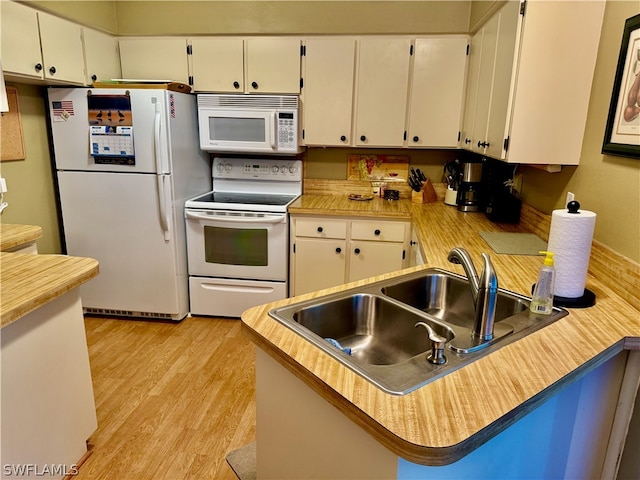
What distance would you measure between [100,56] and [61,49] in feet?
1.33

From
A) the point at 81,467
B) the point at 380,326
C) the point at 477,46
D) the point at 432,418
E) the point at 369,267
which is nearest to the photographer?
the point at 432,418

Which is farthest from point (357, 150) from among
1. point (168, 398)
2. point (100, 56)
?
point (168, 398)

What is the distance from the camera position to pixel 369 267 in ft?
10.1

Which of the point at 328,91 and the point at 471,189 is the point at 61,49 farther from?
the point at 471,189

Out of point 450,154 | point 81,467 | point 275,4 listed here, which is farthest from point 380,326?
point 275,4

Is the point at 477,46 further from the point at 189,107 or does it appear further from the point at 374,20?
the point at 189,107

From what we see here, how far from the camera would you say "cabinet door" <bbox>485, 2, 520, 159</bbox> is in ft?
6.27

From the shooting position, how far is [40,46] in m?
2.49

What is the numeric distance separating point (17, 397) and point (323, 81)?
8.50ft

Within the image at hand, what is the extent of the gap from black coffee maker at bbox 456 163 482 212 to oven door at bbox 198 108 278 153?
1.38 meters

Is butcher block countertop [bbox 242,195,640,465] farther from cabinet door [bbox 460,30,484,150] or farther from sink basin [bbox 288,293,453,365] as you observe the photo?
cabinet door [bbox 460,30,484,150]

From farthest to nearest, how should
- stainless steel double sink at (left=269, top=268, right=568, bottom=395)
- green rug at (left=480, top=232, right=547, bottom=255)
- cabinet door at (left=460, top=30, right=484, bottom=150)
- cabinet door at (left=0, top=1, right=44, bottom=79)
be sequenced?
cabinet door at (left=460, top=30, right=484, bottom=150) → cabinet door at (left=0, top=1, right=44, bottom=79) → green rug at (left=480, top=232, right=547, bottom=255) → stainless steel double sink at (left=269, top=268, right=568, bottom=395)

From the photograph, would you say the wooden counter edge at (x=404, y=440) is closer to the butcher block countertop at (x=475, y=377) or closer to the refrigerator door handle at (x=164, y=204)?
the butcher block countertop at (x=475, y=377)

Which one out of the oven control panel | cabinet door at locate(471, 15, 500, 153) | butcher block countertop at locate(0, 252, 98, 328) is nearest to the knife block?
cabinet door at locate(471, 15, 500, 153)
